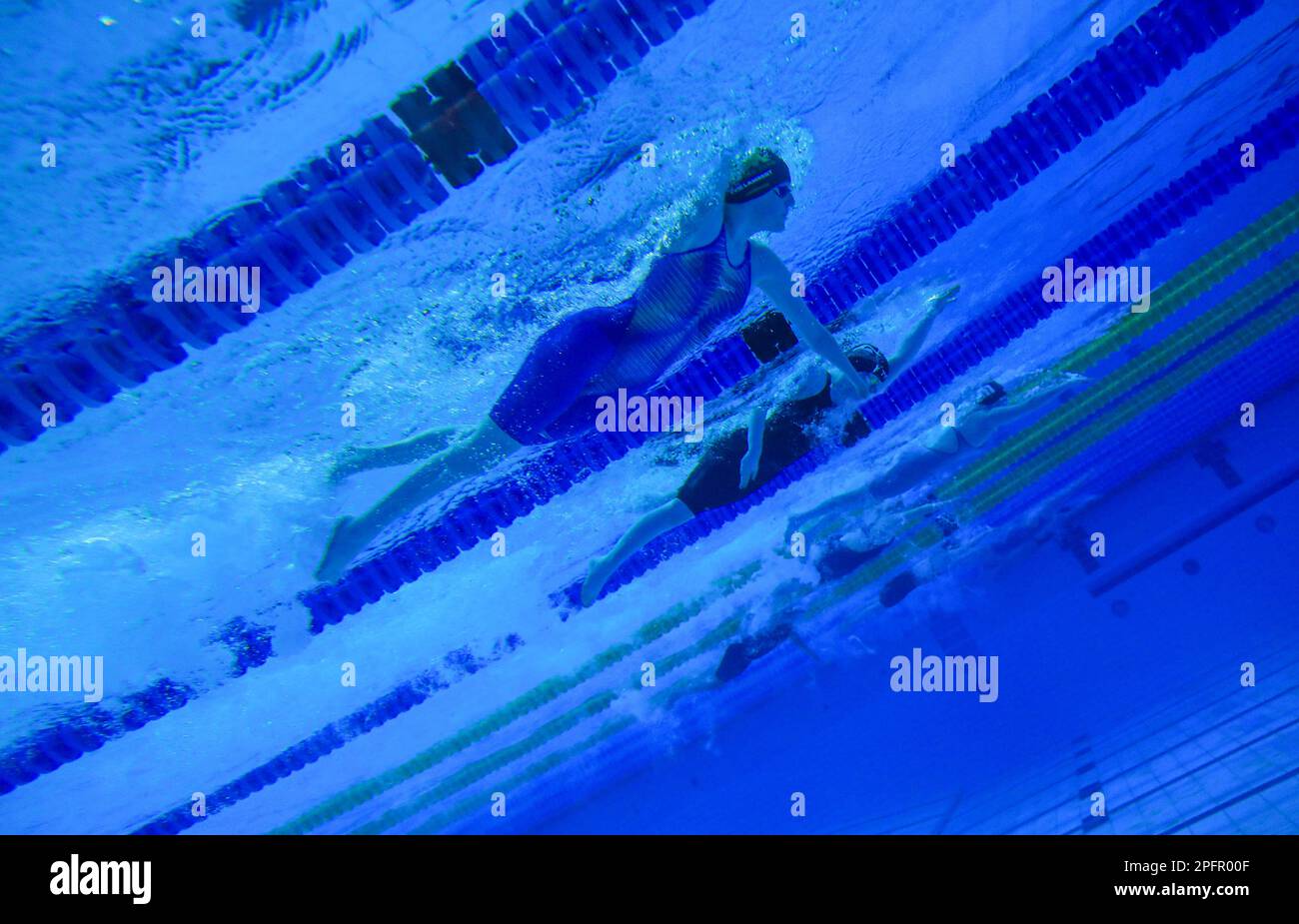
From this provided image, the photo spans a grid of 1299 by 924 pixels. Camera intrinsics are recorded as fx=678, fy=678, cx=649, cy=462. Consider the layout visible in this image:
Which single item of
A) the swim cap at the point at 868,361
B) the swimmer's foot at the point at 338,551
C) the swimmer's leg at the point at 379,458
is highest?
the swim cap at the point at 868,361

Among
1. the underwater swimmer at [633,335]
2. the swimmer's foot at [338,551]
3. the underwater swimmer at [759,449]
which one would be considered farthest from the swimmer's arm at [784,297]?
the swimmer's foot at [338,551]

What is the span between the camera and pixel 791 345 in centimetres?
464

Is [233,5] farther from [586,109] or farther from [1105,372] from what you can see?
[1105,372]

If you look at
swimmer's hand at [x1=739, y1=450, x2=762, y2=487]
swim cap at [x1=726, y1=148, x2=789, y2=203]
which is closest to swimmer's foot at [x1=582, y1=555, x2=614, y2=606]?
swimmer's hand at [x1=739, y1=450, x2=762, y2=487]

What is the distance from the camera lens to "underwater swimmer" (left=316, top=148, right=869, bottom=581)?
3.30 meters

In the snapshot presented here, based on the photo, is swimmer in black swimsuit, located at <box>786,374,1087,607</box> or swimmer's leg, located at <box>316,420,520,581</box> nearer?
swimmer's leg, located at <box>316,420,520,581</box>

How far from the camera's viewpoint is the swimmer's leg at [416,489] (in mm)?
3309

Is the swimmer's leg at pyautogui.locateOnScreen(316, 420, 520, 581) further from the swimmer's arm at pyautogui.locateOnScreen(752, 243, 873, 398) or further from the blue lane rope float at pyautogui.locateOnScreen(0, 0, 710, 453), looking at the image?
the swimmer's arm at pyautogui.locateOnScreen(752, 243, 873, 398)

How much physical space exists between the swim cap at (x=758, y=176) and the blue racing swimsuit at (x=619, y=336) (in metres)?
0.20

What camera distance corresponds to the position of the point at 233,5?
6.98 ft

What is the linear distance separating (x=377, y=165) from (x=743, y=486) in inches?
111

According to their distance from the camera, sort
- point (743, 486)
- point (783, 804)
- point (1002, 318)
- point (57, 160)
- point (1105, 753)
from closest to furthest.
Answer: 1. point (57, 160)
2. point (743, 486)
3. point (1002, 318)
4. point (1105, 753)
5. point (783, 804)

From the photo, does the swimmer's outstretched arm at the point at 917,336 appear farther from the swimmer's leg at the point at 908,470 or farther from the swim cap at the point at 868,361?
the swimmer's leg at the point at 908,470

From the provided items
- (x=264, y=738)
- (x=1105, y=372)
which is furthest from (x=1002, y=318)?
(x=264, y=738)
